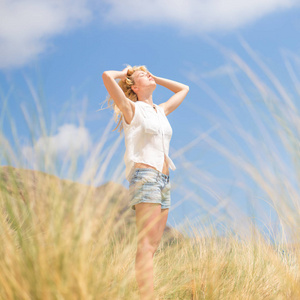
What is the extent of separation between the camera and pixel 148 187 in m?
2.64

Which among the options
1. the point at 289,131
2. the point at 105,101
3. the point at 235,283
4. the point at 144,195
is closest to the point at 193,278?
the point at 235,283

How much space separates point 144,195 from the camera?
261 cm

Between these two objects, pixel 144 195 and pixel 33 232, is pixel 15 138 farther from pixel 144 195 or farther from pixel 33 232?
pixel 144 195

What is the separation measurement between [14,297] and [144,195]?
1.21 metres

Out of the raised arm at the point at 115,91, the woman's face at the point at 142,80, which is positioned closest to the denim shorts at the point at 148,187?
the raised arm at the point at 115,91

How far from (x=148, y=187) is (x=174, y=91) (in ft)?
4.64

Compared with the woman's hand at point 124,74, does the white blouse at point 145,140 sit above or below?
below

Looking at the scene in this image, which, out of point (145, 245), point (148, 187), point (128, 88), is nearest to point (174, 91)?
point (128, 88)

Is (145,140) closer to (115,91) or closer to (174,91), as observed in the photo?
(115,91)

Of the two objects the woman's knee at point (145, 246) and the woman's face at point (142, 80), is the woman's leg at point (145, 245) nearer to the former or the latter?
the woman's knee at point (145, 246)

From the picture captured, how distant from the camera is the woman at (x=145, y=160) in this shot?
8.46 feet

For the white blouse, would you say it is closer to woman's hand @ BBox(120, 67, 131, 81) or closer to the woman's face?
the woman's face

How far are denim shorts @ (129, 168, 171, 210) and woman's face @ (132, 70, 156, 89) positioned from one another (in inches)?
32.9

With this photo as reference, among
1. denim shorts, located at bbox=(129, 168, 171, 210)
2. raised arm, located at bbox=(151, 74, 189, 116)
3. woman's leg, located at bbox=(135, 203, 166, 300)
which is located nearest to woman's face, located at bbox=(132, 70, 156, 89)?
raised arm, located at bbox=(151, 74, 189, 116)
